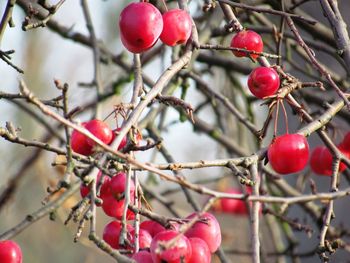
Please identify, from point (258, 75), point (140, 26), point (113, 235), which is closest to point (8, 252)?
point (113, 235)

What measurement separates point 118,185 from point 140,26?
345 millimetres

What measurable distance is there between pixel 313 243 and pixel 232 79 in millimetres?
1311

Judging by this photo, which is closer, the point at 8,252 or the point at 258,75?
the point at 8,252

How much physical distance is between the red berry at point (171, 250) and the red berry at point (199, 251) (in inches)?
1.4

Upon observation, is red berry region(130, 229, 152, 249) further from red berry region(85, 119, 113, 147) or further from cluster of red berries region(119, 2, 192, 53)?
cluster of red berries region(119, 2, 192, 53)

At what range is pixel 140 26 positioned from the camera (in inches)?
55.1

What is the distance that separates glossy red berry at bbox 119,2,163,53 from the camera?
4.60ft

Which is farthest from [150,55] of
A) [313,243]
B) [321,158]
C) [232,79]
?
[313,243]

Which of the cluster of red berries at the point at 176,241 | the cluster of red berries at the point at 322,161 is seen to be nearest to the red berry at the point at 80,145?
the cluster of red berries at the point at 176,241

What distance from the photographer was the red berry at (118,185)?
4.29 feet

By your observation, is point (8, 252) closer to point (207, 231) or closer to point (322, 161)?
point (207, 231)

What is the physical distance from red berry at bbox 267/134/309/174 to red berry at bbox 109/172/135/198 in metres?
0.34

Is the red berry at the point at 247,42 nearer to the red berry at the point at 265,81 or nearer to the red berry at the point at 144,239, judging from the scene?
the red berry at the point at 265,81

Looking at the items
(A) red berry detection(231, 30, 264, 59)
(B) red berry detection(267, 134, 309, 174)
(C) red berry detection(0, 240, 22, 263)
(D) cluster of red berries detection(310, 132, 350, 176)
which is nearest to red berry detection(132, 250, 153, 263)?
(C) red berry detection(0, 240, 22, 263)
